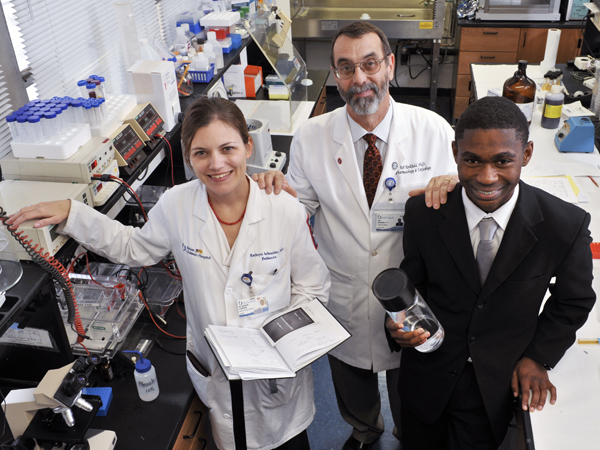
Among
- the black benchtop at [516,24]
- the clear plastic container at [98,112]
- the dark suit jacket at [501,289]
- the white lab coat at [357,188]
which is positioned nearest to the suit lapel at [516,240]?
the dark suit jacket at [501,289]

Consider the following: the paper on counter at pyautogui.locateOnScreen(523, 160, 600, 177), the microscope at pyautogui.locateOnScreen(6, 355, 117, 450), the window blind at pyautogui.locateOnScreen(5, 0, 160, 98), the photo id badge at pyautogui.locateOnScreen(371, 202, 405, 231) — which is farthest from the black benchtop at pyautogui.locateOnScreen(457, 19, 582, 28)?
the microscope at pyautogui.locateOnScreen(6, 355, 117, 450)

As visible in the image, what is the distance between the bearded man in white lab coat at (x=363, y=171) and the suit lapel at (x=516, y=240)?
0.37 meters

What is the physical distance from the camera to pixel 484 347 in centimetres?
159

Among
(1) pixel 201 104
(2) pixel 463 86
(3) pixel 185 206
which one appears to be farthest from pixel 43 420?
(2) pixel 463 86

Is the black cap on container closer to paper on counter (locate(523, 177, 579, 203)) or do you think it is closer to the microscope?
the microscope

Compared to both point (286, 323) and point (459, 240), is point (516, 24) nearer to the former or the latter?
point (459, 240)

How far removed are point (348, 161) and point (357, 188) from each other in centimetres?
10

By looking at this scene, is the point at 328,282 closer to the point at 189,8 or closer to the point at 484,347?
the point at 484,347

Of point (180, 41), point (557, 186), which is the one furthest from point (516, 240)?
point (180, 41)

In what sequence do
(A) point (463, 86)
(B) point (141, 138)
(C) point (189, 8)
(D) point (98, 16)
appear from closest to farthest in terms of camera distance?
1. (B) point (141, 138)
2. (D) point (98, 16)
3. (C) point (189, 8)
4. (A) point (463, 86)

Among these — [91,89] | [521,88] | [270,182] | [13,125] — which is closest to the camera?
[270,182]

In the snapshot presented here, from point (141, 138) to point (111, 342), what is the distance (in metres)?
0.91

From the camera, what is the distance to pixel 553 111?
3137 millimetres

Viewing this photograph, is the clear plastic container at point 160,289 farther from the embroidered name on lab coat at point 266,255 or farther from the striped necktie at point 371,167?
the striped necktie at point 371,167
